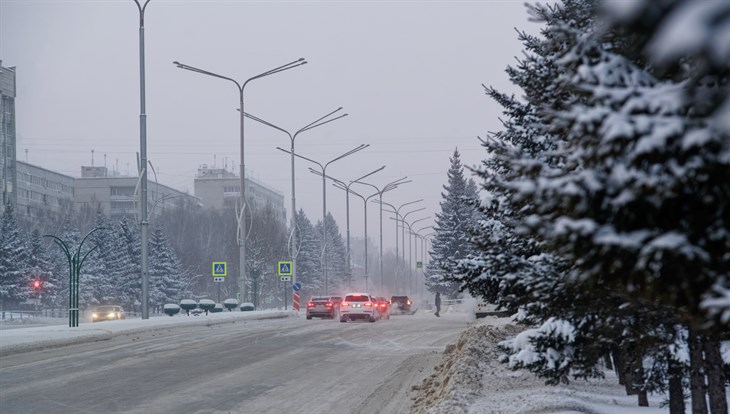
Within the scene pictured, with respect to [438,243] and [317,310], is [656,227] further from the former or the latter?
[438,243]

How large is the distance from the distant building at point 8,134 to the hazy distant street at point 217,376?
3356 inches

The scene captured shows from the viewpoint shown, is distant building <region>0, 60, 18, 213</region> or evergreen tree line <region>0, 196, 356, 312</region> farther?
distant building <region>0, 60, 18, 213</region>

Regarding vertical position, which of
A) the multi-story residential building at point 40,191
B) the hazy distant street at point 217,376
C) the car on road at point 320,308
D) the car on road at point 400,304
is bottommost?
the car on road at point 400,304

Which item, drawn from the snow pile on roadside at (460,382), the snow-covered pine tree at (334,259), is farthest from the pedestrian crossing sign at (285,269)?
the snow-covered pine tree at (334,259)

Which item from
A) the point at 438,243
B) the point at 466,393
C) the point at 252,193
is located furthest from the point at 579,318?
the point at 252,193

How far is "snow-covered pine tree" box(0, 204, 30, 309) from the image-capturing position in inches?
2943

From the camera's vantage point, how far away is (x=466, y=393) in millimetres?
10633

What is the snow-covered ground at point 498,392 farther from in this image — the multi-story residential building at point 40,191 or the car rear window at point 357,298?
the multi-story residential building at point 40,191

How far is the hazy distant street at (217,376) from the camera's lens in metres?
11.5

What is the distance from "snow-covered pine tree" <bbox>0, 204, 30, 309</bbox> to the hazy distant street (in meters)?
55.5

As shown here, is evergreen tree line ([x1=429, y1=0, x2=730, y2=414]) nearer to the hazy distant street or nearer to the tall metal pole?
the hazy distant street

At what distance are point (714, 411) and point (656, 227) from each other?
10.1ft

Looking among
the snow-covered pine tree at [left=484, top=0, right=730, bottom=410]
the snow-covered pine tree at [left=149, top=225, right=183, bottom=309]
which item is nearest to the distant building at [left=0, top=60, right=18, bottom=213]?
the snow-covered pine tree at [left=149, top=225, right=183, bottom=309]

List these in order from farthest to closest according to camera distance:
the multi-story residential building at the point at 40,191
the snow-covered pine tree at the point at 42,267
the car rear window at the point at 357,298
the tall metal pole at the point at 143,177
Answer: the multi-story residential building at the point at 40,191 → the snow-covered pine tree at the point at 42,267 → the car rear window at the point at 357,298 → the tall metal pole at the point at 143,177
